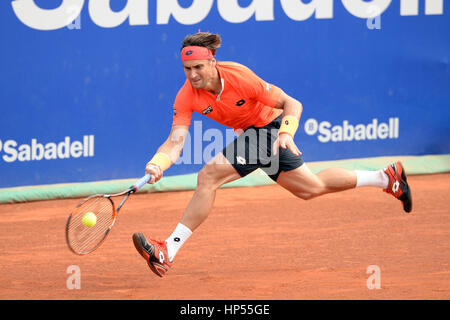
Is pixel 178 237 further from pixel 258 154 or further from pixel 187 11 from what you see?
pixel 187 11

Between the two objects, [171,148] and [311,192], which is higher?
[171,148]

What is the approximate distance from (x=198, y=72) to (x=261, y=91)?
42 cm

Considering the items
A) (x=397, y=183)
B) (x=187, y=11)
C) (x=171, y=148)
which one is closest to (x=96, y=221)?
(x=171, y=148)

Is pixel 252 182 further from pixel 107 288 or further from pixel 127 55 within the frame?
pixel 107 288

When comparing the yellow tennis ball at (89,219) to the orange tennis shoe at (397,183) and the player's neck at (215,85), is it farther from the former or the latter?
the orange tennis shoe at (397,183)

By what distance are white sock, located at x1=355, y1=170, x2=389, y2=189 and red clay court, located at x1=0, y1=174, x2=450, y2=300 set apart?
485 mm

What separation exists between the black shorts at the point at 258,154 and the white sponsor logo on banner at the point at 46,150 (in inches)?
103

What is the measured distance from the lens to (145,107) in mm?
7094

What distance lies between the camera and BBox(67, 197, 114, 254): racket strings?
4.02 metres

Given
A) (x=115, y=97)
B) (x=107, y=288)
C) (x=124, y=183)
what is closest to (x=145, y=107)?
(x=115, y=97)

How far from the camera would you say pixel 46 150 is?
22.2 feet

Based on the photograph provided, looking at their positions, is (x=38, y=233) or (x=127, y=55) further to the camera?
(x=127, y=55)

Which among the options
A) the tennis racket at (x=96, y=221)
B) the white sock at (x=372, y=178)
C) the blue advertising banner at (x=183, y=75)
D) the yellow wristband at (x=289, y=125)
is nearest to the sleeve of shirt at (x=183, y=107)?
the tennis racket at (x=96, y=221)

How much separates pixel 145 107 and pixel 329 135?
6.49 ft
